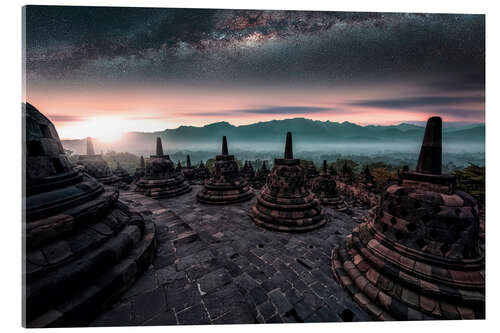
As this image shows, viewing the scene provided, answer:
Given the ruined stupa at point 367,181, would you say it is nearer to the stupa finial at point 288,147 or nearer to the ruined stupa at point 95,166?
the stupa finial at point 288,147

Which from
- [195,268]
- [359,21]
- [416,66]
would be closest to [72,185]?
[195,268]

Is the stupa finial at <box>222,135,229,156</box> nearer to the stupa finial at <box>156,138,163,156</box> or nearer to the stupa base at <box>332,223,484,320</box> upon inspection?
the stupa finial at <box>156,138,163,156</box>

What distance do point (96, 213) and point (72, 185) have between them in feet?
2.21

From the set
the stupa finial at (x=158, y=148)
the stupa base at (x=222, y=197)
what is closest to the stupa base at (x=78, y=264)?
the stupa base at (x=222, y=197)

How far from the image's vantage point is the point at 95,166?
41.9 ft

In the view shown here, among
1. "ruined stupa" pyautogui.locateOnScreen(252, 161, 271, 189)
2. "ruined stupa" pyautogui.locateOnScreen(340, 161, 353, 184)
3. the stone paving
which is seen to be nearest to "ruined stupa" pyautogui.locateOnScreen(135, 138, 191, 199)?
"ruined stupa" pyautogui.locateOnScreen(252, 161, 271, 189)

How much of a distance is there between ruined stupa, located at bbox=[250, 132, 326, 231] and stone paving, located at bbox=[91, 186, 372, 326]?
0.45 m

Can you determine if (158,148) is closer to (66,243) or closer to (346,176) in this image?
(66,243)

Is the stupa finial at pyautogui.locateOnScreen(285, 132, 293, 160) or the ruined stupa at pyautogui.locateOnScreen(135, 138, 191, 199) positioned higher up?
the stupa finial at pyautogui.locateOnScreen(285, 132, 293, 160)

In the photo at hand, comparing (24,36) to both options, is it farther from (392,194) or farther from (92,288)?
(392,194)

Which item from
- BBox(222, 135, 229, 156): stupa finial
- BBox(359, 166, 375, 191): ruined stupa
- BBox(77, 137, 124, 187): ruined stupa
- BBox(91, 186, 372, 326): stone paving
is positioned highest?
BBox(222, 135, 229, 156): stupa finial

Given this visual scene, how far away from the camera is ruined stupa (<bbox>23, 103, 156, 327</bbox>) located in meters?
2.11

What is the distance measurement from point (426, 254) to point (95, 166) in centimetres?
1709

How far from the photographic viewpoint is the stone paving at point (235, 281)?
2381 mm
